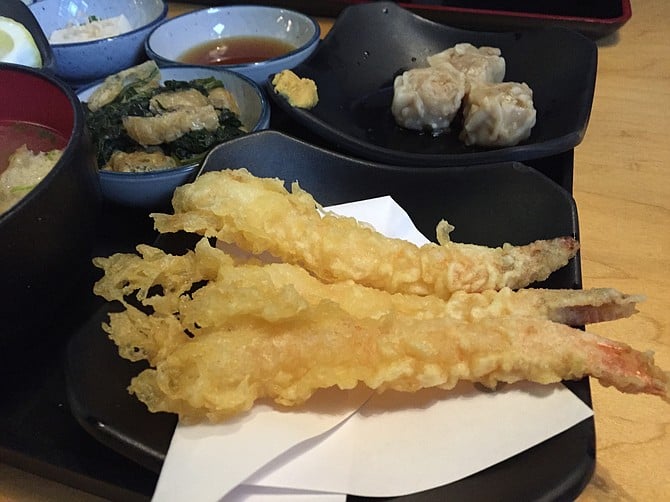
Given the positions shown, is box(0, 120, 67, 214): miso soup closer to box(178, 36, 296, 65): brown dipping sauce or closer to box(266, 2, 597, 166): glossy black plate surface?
box(266, 2, 597, 166): glossy black plate surface

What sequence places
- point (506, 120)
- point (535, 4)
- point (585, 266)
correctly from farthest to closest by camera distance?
point (535, 4), point (506, 120), point (585, 266)

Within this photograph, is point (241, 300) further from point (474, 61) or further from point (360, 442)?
point (474, 61)

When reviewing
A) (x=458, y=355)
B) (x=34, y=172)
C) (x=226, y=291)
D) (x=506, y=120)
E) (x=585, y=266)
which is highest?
(x=34, y=172)

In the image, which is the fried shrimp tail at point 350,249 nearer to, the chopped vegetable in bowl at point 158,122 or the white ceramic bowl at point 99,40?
the chopped vegetable in bowl at point 158,122

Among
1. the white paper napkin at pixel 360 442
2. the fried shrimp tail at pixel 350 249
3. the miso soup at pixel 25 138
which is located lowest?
the white paper napkin at pixel 360 442

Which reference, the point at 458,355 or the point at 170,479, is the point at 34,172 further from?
the point at 458,355

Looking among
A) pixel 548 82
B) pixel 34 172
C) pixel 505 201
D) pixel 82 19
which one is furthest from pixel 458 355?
pixel 82 19

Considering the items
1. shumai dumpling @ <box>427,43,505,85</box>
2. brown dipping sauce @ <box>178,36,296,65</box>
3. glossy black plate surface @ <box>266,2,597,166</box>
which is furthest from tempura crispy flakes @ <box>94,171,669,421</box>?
brown dipping sauce @ <box>178,36,296,65</box>

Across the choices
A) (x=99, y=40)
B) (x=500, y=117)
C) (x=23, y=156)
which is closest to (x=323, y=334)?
(x=23, y=156)

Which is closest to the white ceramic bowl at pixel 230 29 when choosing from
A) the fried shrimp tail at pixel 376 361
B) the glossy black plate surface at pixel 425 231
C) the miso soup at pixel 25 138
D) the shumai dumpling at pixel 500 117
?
the shumai dumpling at pixel 500 117
